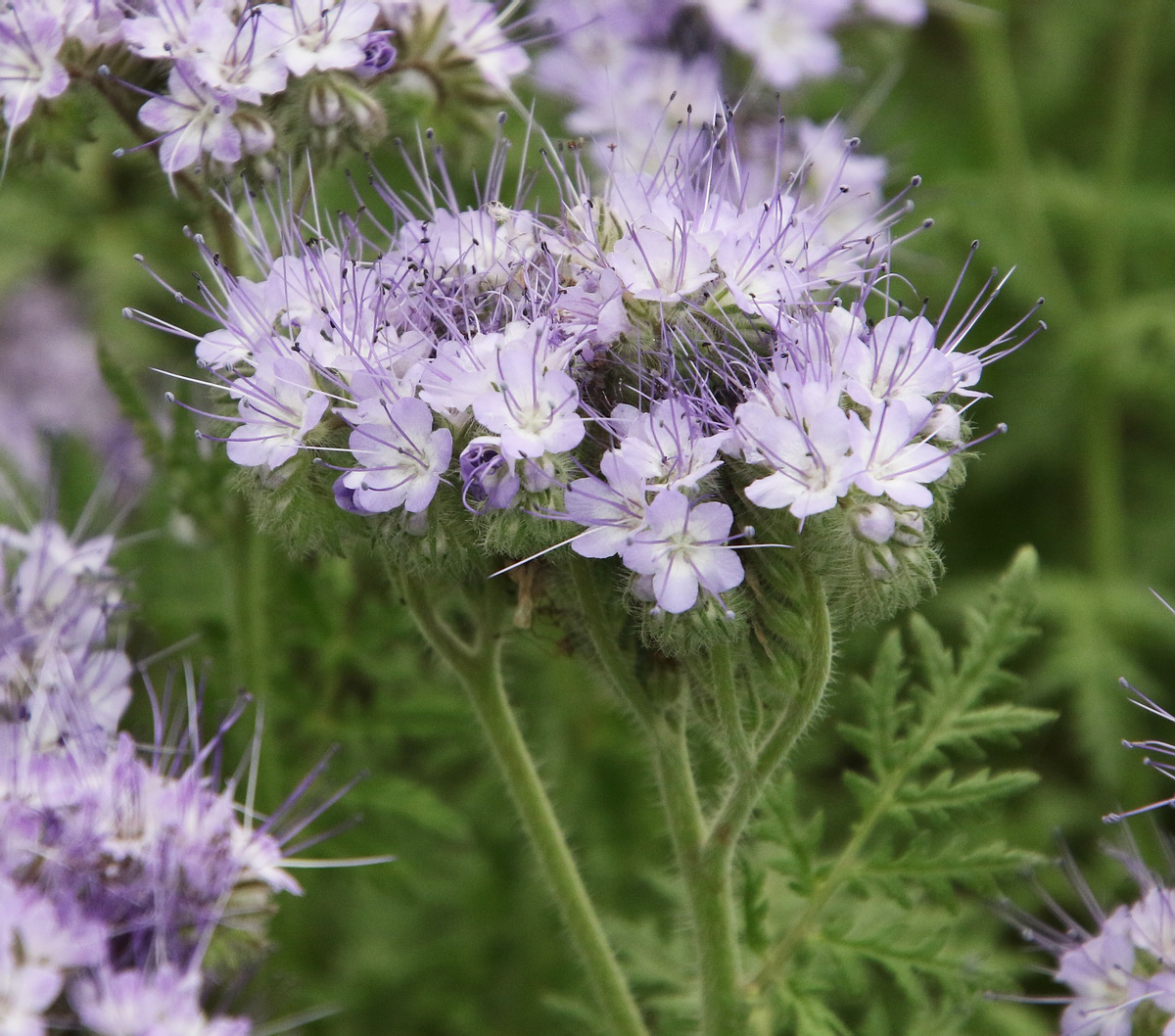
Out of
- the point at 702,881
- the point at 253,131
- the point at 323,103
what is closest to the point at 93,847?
the point at 702,881

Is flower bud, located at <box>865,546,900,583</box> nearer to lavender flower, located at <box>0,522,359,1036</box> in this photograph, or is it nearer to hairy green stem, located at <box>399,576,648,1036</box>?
hairy green stem, located at <box>399,576,648,1036</box>

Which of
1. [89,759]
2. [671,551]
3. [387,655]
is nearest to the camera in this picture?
[671,551]

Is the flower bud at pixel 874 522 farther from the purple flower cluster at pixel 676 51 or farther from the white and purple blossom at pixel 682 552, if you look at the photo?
the purple flower cluster at pixel 676 51

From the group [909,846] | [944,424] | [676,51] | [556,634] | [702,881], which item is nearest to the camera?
[944,424]

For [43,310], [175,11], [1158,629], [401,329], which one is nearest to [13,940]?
[401,329]

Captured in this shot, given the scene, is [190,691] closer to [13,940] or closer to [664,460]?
[13,940]

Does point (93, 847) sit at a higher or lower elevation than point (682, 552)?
lower

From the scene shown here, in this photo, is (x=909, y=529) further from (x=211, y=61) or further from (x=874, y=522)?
(x=211, y=61)
